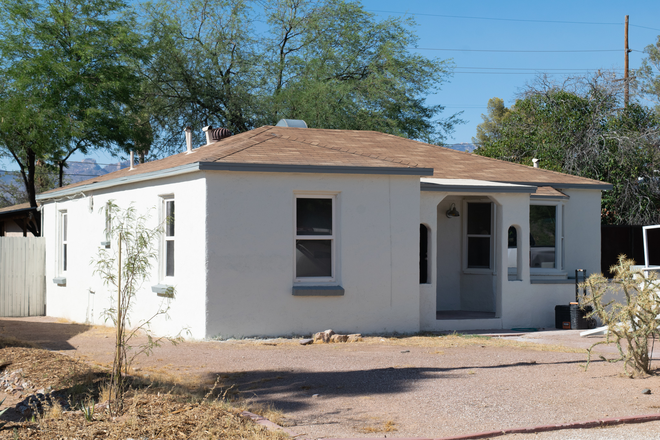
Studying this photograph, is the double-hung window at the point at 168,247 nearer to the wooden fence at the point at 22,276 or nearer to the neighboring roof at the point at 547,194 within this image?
the wooden fence at the point at 22,276

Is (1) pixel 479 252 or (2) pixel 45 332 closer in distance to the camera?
(2) pixel 45 332

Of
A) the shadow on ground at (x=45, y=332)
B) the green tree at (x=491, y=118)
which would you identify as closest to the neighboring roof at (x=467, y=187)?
the shadow on ground at (x=45, y=332)

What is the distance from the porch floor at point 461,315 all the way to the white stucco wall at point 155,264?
489 cm

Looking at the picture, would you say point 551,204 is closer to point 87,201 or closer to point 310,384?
point 310,384

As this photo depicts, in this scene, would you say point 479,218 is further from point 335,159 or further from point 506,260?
point 335,159

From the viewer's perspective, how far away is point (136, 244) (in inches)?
238

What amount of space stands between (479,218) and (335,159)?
172 inches

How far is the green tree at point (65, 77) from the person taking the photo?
62.7 feet

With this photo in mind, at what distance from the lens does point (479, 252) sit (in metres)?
14.2

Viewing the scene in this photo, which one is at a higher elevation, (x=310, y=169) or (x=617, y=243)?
(x=310, y=169)

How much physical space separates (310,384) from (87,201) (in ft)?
33.1

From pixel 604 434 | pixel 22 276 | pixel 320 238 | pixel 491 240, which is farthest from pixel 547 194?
pixel 22 276

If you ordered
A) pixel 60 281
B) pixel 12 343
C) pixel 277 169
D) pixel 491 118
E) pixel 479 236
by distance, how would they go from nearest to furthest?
pixel 12 343, pixel 277 169, pixel 479 236, pixel 60 281, pixel 491 118

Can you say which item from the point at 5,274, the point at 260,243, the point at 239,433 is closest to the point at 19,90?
Answer: the point at 5,274
